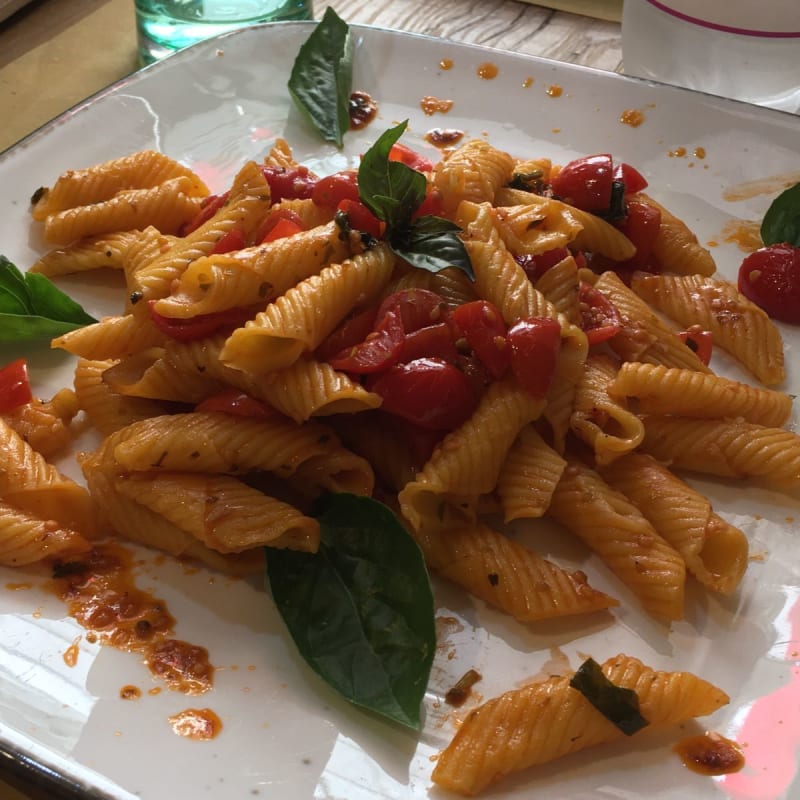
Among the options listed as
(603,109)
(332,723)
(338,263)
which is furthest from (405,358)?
(603,109)

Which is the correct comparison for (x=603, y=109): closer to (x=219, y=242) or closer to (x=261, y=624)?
(x=219, y=242)

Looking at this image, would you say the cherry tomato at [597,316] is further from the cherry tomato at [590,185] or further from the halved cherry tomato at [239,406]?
the halved cherry tomato at [239,406]

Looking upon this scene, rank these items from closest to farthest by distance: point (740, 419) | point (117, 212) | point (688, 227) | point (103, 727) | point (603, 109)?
1. point (103, 727)
2. point (740, 419)
3. point (117, 212)
4. point (688, 227)
5. point (603, 109)

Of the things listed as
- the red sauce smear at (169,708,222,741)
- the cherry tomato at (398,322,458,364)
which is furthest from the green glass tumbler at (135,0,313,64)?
the red sauce smear at (169,708,222,741)

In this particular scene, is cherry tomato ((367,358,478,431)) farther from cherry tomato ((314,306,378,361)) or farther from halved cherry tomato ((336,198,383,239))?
halved cherry tomato ((336,198,383,239))

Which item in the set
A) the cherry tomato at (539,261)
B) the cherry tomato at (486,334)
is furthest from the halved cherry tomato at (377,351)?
the cherry tomato at (539,261)

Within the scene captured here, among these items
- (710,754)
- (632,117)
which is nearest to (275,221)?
(632,117)
